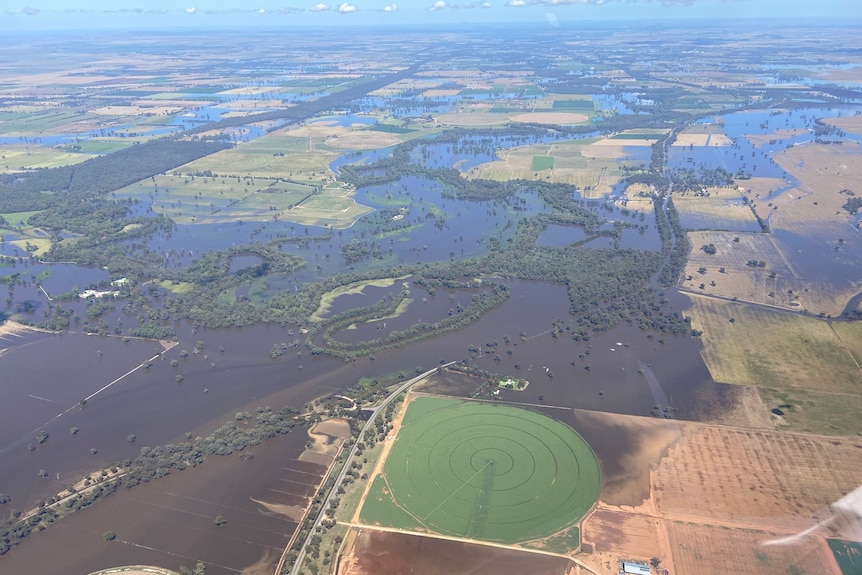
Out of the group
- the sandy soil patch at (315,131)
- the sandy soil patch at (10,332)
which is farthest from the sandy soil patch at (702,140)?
the sandy soil patch at (10,332)

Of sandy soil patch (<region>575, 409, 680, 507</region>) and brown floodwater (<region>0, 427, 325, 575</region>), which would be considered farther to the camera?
sandy soil patch (<region>575, 409, 680, 507</region>)

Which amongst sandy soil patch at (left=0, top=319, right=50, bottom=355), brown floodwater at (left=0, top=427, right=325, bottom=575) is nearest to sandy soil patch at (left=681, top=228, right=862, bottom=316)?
brown floodwater at (left=0, top=427, right=325, bottom=575)

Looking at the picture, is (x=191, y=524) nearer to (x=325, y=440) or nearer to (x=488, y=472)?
(x=325, y=440)

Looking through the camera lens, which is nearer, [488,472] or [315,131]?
[488,472]

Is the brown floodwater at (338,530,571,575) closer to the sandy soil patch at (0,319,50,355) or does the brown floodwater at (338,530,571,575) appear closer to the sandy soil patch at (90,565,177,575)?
the sandy soil patch at (90,565,177,575)

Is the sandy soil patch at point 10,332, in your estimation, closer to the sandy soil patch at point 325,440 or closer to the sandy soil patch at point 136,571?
the sandy soil patch at point 136,571

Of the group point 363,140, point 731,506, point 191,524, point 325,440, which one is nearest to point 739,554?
point 731,506
